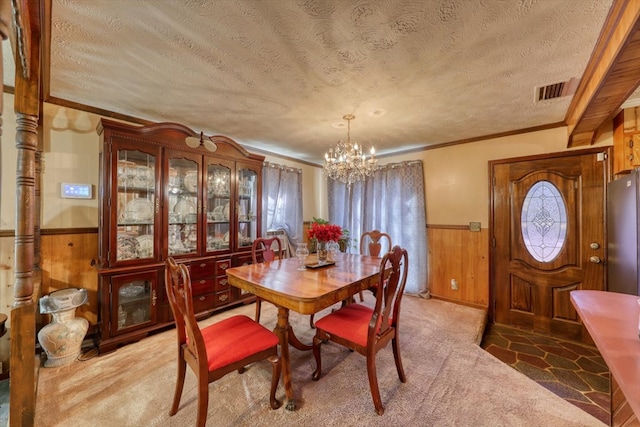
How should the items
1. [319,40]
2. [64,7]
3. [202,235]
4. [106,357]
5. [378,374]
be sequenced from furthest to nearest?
[202,235] → [106,357] → [378,374] → [319,40] → [64,7]

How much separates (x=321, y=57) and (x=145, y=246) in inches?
95.1

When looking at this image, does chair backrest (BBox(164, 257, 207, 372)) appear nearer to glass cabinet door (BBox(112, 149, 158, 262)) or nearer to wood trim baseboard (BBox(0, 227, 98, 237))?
glass cabinet door (BBox(112, 149, 158, 262))

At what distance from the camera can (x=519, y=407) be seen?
1.78m

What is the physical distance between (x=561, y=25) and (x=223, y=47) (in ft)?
6.61

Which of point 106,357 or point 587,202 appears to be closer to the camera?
point 106,357

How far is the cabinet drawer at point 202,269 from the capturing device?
292cm

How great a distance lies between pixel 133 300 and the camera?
2.60 meters

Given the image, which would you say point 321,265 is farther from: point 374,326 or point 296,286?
point 374,326

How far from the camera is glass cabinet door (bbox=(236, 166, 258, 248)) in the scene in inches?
138

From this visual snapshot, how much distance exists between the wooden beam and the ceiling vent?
51mm

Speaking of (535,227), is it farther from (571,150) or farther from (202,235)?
(202,235)

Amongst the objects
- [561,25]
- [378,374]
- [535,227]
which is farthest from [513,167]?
[378,374]

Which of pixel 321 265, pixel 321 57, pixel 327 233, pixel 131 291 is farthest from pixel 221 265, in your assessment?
pixel 321 57

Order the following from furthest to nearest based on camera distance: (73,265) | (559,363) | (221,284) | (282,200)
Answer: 1. (282,200)
2. (221,284)
3. (73,265)
4. (559,363)
